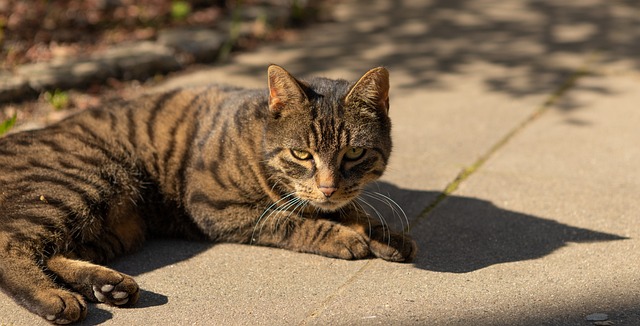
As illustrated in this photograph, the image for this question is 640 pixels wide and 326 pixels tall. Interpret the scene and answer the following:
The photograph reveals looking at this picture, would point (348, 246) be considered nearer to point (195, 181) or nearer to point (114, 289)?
point (195, 181)

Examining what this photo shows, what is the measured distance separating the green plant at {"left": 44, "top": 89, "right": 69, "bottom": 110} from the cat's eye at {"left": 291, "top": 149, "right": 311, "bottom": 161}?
2.72 metres

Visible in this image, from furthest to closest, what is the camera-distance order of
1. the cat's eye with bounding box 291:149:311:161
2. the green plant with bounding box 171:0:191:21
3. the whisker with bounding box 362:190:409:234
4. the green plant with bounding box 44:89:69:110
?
1. the green plant with bounding box 171:0:191:21
2. the green plant with bounding box 44:89:69:110
3. the whisker with bounding box 362:190:409:234
4. the cat's eye with bounding box 291:149:311:161

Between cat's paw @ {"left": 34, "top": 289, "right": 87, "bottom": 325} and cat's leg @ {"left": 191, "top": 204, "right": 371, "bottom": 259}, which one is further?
cat's leg @ {"left": 191, "top": 204, "right": 371, "bottom": 259}

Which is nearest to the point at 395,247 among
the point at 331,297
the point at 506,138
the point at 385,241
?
the point at 385,241

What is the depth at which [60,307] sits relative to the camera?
141 inches

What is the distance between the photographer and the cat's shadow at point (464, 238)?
13.9 feet

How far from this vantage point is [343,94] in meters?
4.19

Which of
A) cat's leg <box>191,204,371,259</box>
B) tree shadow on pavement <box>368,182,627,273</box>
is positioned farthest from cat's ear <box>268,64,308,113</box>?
tree shadow on pavement <box>368,182,627,273</box>

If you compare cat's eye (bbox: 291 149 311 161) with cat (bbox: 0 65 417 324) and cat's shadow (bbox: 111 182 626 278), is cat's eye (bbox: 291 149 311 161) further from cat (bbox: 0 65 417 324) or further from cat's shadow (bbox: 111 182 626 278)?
cat's shadow (bbox: 111 182 626 278)

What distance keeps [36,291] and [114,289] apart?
0.34 m

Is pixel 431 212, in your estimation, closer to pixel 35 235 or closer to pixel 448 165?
pixel 448 165

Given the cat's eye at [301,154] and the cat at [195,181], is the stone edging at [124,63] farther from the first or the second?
the cat's eye at [301,154]

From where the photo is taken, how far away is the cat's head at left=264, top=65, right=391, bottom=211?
4.10 meters

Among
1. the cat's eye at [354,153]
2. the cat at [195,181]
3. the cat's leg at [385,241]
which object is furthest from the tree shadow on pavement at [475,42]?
the cat's eye at [354,153]
